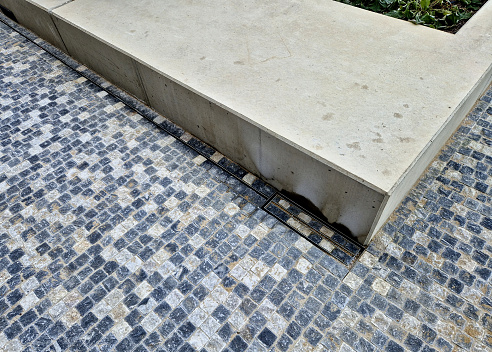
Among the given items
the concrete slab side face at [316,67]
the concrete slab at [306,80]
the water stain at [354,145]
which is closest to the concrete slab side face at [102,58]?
the concrete slab at [306,80]

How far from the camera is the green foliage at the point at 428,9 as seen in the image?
5188 mm

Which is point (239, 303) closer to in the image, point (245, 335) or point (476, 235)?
point (245, 335)

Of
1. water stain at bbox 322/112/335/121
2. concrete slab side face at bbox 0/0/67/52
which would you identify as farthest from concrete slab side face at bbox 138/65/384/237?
concrete slab side face at bbox 0/0/67/52

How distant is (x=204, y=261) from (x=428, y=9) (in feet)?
16.9

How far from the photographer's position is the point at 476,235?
373 cm

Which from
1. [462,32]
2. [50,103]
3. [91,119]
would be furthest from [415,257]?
[50,103]

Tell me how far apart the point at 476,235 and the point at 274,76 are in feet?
9.50

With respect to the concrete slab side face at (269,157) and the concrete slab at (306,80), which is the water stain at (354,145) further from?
the concrete slab side face at (269,157)

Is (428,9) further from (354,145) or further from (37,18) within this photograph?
(37,18)

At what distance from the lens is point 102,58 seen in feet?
18.1

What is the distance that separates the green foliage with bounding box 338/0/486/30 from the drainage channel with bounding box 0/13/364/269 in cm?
341

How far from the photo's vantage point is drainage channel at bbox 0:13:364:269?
3748mm

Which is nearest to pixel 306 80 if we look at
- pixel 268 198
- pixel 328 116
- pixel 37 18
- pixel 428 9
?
pixel 328 116

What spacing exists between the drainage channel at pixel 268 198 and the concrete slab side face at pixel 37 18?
5.78 feet
